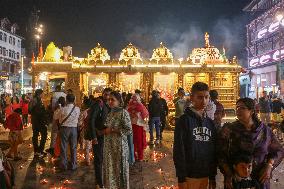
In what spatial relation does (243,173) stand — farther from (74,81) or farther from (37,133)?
(74,81)

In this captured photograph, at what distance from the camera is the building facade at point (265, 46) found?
126ft

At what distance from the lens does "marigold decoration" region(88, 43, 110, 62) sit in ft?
69.4

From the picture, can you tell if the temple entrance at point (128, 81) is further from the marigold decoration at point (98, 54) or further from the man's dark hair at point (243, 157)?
the man's dark hair at point (243, 157)

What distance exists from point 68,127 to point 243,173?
5722mm

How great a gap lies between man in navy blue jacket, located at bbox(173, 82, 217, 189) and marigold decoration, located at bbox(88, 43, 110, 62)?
17.4 metres

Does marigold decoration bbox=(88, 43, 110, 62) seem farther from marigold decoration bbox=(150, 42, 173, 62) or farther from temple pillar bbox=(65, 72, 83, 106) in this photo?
marigold decoration bbox=(150, 42, 173, 62)

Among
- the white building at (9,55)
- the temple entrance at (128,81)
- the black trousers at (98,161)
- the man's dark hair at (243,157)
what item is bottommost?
the black trousers at (98,161)

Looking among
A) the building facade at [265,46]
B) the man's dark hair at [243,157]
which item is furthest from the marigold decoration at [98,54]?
the building facade at [265,46]

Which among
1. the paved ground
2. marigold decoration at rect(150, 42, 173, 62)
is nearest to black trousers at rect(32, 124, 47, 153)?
the paved ground

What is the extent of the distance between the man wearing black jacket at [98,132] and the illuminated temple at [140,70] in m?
13.4

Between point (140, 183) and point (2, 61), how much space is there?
59909 millimetres

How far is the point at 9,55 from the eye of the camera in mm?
65750

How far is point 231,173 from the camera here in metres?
3.93

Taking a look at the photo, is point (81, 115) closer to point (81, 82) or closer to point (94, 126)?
point (94, 126)
